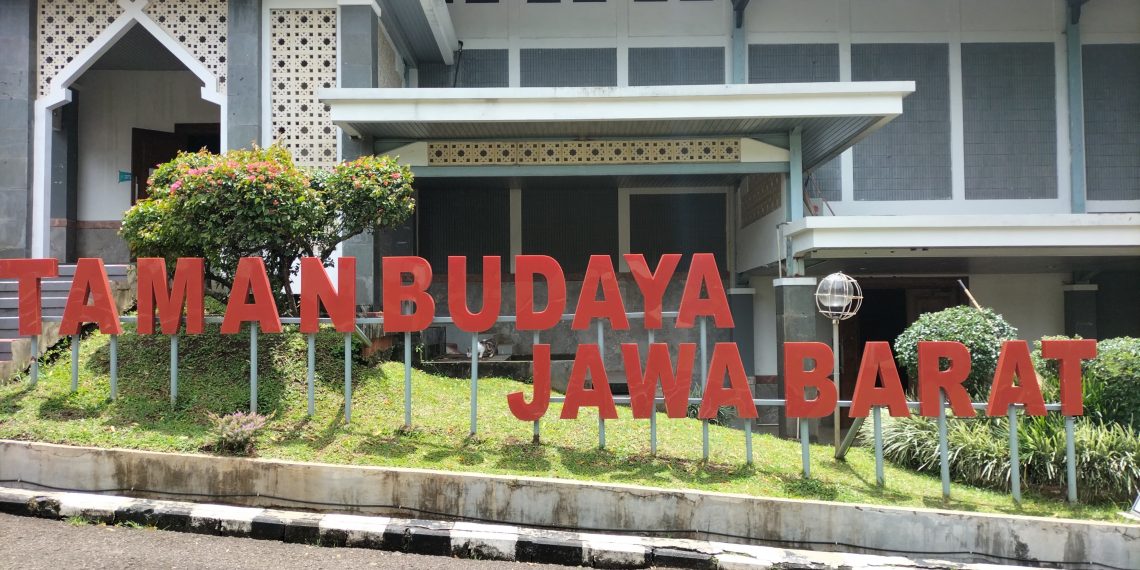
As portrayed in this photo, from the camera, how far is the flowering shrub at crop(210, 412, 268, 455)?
621cm

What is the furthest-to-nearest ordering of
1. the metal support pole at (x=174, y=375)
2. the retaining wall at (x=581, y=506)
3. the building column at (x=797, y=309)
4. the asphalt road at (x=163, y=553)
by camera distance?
1. the building column at (x=797, y=309)
2. the metal support pole at (x=174, y=375)
3. the retaining wall at (x=581, y=506)
4. the asphalt road at (x=163, y=553)

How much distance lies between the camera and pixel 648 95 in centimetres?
927

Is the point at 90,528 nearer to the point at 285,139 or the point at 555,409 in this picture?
the point at 555,409

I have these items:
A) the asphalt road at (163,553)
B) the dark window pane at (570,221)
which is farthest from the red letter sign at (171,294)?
the dark window pane at (570,221)

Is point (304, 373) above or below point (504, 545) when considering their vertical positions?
above

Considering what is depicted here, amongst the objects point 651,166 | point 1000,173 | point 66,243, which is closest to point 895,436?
point 651,166

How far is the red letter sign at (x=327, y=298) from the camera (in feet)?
23.0

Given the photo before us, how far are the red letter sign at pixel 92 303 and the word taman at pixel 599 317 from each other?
1 centimetres

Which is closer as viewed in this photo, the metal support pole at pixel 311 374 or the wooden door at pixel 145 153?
the metal support pole at pixel 311 374

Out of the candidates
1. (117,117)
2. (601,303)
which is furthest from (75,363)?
(117,117)

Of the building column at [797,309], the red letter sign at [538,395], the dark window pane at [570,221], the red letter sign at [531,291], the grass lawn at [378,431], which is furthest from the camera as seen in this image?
the dark window pane at [570,221]

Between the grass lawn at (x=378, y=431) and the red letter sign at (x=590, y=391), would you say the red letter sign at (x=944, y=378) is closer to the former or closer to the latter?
the grass lawn at (x=378, y=431)

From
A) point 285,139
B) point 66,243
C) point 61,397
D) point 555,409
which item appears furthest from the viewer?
point 66,243

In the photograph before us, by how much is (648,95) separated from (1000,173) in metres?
7.90
